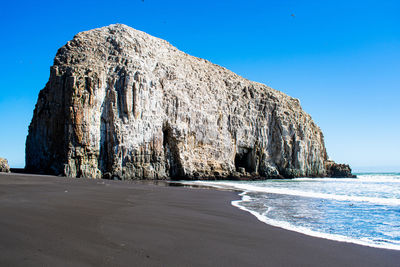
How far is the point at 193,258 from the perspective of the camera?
3.76 m

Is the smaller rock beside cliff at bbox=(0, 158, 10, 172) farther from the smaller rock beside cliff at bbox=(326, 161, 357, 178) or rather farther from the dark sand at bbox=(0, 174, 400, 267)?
the smaller rock beside cliff at bbox=(326, 161, 357, 178)

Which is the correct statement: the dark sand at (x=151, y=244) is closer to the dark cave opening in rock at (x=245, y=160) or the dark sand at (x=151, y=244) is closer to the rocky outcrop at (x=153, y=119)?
the rocky outcrop at (x=153, y=119)

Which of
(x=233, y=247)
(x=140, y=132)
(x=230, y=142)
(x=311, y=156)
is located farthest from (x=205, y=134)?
(x=233, y=247)

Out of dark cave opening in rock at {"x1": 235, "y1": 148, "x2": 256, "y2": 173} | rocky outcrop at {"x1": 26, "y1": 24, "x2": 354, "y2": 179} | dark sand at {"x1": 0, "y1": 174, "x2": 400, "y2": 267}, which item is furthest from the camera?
dark cave opening in rock at {"x1": 235, "y1": 148, "x2": 256, "y2": 173}

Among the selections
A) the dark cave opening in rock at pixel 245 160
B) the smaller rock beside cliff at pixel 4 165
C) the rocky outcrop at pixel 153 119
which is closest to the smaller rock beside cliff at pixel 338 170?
the rocky outcrop at pixel 153 119

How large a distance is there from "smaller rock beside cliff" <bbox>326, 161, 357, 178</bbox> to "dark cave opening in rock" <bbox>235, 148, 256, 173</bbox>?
1948 centimetres

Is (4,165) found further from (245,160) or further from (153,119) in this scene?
(245,160)

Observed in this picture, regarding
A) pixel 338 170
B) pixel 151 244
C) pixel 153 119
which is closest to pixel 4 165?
pixel 153 119

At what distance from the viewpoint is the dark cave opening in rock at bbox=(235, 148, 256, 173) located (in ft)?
138

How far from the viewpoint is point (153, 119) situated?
31688mm

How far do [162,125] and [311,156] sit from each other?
95.3 ft

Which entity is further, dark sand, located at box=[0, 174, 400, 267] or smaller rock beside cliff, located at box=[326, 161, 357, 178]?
smaller rock beside cliff, located at box=[326, 161, 357, 178]

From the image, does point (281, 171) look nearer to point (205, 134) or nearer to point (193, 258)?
point (205, 134)

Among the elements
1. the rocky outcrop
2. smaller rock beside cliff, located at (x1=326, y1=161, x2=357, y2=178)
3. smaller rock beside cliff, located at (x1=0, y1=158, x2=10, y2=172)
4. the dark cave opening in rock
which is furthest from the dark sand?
smaller rock beside cliff, located at (x1=326, y1=161, x2=357, y2=178)
